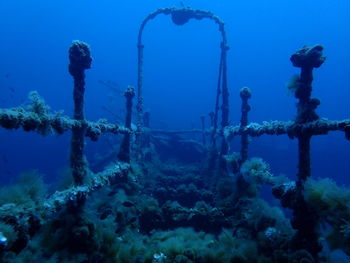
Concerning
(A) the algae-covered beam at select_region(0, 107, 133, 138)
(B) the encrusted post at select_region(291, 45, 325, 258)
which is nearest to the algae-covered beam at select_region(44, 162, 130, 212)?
(A) the algae-covered beam at select_region(0, 107, 133, 138)

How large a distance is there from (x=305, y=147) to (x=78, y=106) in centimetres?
316

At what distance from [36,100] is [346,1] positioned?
205558mm

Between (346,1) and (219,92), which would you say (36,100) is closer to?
(219,92)

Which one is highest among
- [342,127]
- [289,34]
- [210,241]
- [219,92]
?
[289,34]

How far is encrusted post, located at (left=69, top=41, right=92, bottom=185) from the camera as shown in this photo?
4.23 metres

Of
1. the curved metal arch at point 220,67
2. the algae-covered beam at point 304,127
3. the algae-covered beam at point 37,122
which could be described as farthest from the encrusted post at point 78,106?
the curved metal arch at point 220,67

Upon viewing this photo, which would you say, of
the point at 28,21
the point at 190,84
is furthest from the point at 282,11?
the point at 28,21

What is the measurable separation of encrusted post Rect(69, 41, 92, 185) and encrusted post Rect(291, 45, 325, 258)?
2.90 meters

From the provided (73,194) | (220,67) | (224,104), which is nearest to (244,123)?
(224,104)

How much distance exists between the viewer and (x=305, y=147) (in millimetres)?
3918

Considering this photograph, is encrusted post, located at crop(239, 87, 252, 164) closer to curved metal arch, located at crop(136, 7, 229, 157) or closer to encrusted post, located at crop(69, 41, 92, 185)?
curved metal arch, located at crop(136, 7, 229, 157)

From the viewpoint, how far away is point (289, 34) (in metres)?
189

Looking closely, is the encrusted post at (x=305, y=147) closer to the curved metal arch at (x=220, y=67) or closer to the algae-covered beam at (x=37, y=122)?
the algae-covered beam at (x=37, y=122)

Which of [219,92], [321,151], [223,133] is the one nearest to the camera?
[223,133]
